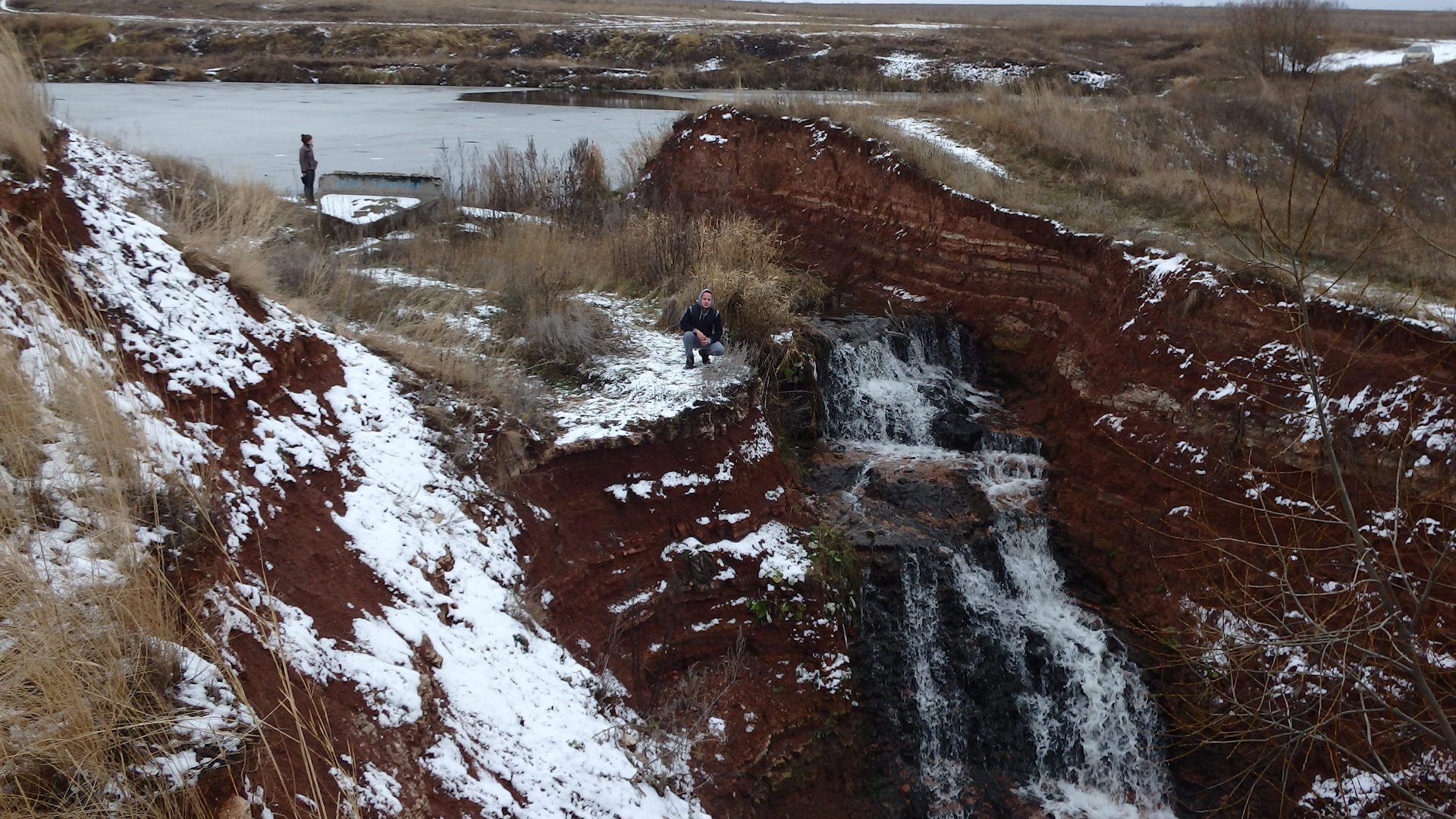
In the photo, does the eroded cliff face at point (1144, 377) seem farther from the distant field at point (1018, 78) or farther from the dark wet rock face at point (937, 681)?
the dark wet rock face at point (937, 681)

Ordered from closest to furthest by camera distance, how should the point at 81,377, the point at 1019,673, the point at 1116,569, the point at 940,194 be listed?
the point at 81,377 → the point at 1019,673 → the point at 1116,569 → the point at 940,194

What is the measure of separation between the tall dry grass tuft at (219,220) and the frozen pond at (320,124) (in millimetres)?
1019

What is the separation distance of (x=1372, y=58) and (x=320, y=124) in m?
36.3

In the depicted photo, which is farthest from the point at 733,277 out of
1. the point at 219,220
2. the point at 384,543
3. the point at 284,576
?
the point at 284,576

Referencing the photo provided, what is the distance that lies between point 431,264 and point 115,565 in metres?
8.63

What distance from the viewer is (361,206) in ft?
47.2

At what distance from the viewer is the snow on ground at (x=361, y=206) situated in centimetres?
1384

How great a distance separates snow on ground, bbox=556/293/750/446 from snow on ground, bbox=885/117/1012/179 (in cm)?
798

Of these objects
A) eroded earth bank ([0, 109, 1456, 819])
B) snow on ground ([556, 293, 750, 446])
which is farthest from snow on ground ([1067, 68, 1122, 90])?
snow on ground ([556, 293, 750, 446])

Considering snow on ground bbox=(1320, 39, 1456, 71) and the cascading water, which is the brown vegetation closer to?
snow on ground bbox=(1320, 39, 1456, 71)

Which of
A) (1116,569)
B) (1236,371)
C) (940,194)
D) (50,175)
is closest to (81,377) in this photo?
(50,175)

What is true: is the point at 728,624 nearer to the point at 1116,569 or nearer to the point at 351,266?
the point at 1116,569

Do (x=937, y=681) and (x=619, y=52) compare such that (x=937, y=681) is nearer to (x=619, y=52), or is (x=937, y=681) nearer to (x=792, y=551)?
(x=792, y=551)

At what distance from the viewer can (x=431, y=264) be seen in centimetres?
1226
